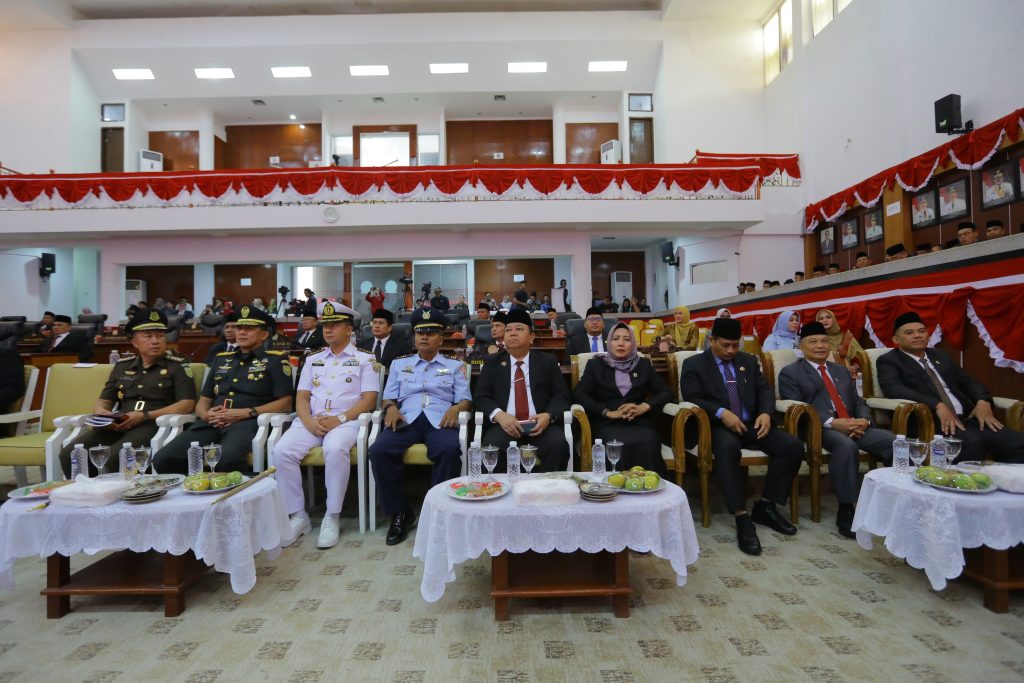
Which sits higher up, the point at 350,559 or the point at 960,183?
the point at 960,183

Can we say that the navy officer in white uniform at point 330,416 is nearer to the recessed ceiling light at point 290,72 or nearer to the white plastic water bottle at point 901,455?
the white plastic water bottle at point 901,455

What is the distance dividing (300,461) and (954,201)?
8.69 m

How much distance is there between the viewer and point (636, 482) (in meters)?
1.95

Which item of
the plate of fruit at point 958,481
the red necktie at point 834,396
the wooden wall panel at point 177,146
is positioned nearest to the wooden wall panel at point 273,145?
the wooden wall panel at point 177,146

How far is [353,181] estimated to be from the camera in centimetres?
1005

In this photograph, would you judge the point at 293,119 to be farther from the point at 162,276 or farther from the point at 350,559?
the point at 350,559

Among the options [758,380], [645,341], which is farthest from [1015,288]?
[645,341]

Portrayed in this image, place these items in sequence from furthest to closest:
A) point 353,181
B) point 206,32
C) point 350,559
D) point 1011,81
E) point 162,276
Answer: point 162,276
point 206,32
point 353,181
point 1011,81
point 350,559

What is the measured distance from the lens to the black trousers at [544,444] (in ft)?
8.79

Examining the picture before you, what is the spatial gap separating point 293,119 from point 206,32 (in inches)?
111

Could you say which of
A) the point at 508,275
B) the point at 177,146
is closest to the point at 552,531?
the point at 508,275

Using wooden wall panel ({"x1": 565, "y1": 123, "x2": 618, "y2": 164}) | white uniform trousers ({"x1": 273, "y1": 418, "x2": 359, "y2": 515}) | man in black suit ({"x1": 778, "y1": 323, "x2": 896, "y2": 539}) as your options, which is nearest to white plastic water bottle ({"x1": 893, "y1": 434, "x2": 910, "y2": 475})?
man in black suit ({"x1": 778, "y1": 323, "x2": 896, "y2": 539})

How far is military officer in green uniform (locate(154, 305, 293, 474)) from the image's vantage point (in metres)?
2.85

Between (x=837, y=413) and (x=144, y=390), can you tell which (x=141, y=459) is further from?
(x=837, y=413)
